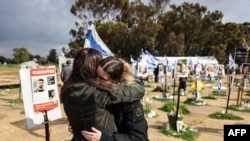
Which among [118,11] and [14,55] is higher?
[118,11]

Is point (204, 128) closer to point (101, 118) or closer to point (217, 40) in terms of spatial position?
point (101, 118)

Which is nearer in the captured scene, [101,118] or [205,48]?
[101,118]

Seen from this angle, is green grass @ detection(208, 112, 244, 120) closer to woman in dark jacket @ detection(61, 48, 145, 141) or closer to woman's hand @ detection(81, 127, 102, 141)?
woman in dark jacket @ detection(61, 48, 145, 141)

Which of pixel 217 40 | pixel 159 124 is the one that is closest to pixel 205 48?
pixel 217 40

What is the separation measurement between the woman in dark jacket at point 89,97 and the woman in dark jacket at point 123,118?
0.04 meters

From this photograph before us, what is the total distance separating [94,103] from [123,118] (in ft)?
0.75

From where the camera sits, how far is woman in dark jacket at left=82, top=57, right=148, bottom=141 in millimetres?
2299

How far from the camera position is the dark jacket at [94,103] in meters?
2.31

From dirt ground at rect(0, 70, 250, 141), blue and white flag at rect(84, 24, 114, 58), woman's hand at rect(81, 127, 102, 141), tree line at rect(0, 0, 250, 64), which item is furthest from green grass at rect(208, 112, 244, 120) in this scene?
tree line at rect(0, 0, 250, 64)

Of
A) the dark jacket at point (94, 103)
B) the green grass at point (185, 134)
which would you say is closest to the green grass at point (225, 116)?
the green grass at point (185, 134)

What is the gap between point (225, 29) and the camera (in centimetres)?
5325

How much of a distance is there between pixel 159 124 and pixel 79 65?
7281mm

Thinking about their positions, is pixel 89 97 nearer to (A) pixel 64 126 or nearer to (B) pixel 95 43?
(B) pixel 95 43

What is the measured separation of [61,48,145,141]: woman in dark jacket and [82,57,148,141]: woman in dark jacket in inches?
1.5
